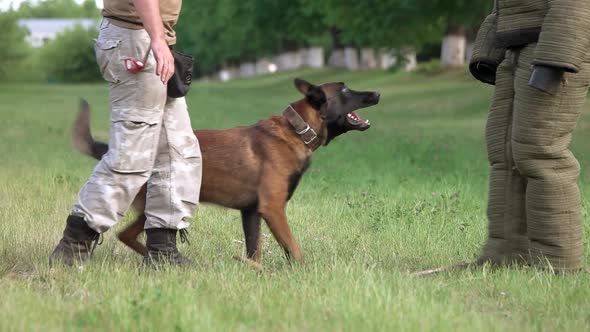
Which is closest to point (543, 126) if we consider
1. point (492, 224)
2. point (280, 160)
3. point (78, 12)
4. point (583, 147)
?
point (492, 224)

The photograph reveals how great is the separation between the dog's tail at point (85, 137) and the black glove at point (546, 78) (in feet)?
8.60

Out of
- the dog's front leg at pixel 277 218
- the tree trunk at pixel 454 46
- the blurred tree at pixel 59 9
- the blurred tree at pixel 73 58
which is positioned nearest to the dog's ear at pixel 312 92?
the dog's front leg at pixel 277 218

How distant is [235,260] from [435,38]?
33650mm

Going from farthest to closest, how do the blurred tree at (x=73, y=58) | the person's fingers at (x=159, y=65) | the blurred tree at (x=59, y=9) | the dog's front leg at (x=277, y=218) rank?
the blurred tree at (x=59, y=9), the blurred tree at (x=73, y=58), the dog's front leg at (x=277, y=218), the person's fingers at (x=159, y=65)

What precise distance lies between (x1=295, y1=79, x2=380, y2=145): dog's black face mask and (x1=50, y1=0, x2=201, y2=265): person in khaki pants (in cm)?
90

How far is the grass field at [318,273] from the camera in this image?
4.20 metres

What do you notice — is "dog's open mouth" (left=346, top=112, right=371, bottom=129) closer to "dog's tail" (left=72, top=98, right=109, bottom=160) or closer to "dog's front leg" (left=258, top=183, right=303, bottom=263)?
"dog's front leg" (left=258, top=183, right=303, bottom=263)

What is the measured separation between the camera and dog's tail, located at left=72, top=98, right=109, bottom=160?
6.15m

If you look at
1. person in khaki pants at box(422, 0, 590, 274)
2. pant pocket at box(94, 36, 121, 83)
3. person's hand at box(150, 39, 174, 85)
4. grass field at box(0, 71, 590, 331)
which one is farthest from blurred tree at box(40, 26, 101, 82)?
person's hand at box(150, 39, 174, 85)

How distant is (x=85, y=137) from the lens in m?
6.16

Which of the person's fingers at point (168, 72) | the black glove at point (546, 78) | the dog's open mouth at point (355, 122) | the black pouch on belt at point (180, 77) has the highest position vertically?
the person's fingers at point (168, 72)

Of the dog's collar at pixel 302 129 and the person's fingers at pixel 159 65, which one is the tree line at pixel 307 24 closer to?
the dog's collar at pixel 302 129

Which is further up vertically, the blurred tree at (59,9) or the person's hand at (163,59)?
the person's hand at (163,59)

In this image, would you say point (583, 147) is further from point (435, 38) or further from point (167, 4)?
point (435, 38)
